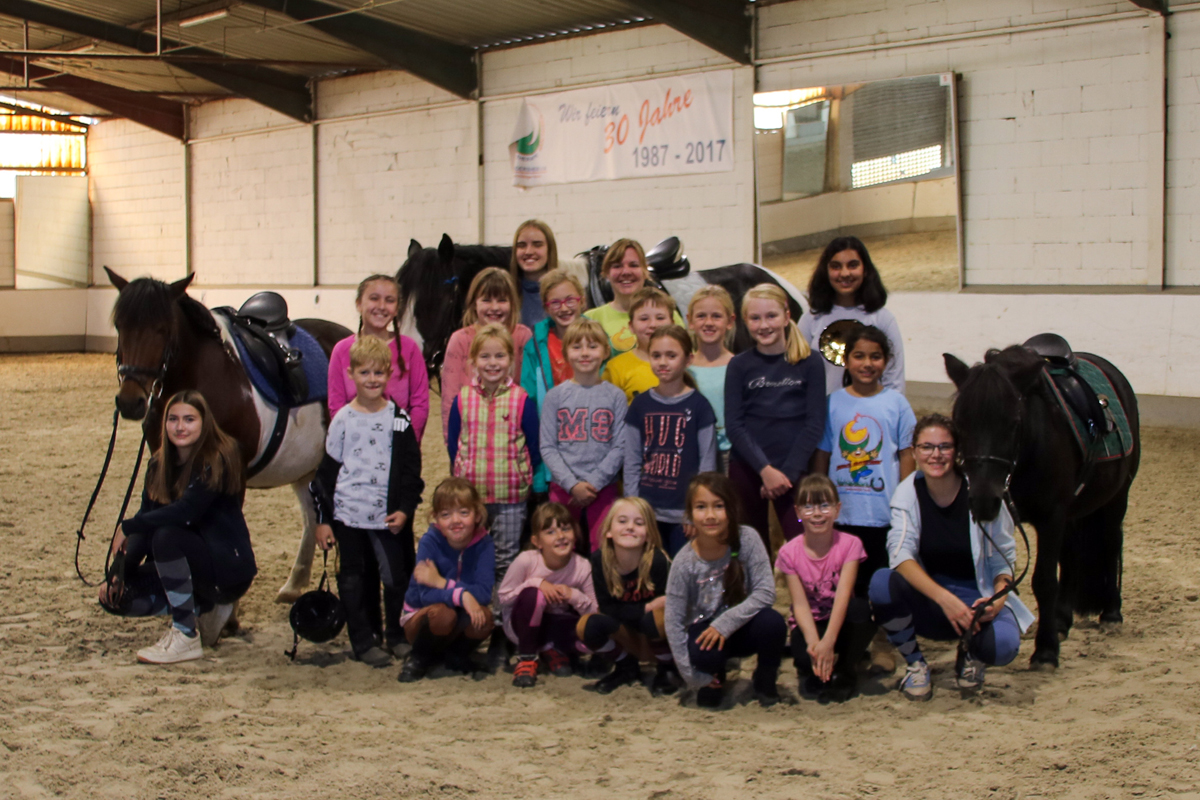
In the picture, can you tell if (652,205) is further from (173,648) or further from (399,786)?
(399,786)

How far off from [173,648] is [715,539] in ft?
6.05

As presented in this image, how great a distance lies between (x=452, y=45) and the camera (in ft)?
41.4

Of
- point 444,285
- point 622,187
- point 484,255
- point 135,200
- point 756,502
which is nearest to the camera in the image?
point 756,502

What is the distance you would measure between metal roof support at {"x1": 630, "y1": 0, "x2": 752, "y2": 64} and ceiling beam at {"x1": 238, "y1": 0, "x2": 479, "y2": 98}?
3.34 m

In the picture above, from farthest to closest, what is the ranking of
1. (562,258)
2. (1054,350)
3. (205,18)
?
(205,18) < (562,258) < (1054,350)

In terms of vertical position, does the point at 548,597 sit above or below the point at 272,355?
below

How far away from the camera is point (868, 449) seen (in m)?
3.51

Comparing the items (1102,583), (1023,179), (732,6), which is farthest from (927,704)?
(732,6)

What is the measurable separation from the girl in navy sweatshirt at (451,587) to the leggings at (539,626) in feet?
0.36

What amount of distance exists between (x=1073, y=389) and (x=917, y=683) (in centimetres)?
116

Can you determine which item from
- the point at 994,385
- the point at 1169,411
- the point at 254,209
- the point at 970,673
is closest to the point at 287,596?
the point at 970,673

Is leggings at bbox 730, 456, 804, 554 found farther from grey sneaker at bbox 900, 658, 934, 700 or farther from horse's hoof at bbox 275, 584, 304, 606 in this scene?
horse's hoof at bbox 275, 584, 304, 606

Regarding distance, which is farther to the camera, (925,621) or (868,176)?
(868,176)

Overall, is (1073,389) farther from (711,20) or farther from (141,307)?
(711,20)
